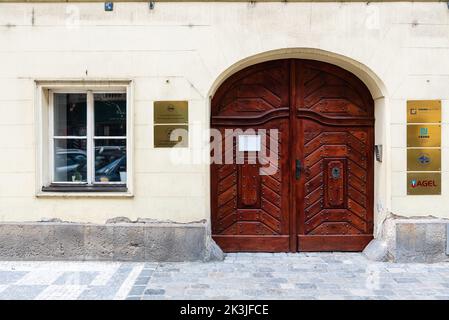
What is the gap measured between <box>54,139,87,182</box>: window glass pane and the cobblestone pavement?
1246mm

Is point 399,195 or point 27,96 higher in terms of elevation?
point 27,96

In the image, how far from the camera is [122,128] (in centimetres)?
622

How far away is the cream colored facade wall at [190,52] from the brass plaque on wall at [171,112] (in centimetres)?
8

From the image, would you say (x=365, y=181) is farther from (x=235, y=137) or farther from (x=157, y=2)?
(x=157, y=2)

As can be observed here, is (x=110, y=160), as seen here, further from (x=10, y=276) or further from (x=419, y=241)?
(x=419, y=241)

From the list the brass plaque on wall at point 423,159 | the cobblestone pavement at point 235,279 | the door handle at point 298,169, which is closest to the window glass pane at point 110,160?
the cobblestone pavement at point 235,279

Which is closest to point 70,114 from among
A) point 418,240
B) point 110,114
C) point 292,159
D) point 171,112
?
point 110,114

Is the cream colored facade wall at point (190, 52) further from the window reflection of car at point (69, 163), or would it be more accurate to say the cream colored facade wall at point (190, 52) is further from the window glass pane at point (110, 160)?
the window reflection of car at point (69, 163)

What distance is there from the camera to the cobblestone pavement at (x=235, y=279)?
4.78 metres

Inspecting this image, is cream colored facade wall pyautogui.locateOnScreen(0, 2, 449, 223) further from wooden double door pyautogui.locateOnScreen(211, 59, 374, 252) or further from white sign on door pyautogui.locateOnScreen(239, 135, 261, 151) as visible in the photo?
white sign on door pyautogui.locateOnScreen(239, 135, 261, 151)

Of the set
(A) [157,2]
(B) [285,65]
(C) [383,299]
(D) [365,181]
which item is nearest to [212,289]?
(C) [383,299]

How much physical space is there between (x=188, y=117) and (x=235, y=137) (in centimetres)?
83

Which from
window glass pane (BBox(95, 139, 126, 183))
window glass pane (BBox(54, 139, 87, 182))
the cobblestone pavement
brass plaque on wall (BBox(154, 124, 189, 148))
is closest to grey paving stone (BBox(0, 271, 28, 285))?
the cobblestone pavement

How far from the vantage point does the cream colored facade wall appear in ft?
19.5
